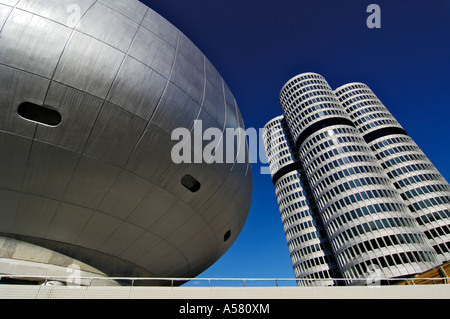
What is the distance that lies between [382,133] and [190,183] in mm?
78303

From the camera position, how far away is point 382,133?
7212 centimetres

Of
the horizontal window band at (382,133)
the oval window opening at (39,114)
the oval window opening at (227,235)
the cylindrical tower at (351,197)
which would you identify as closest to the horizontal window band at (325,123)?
the cylindrical tower at (351,197)

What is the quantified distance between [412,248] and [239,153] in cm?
5002

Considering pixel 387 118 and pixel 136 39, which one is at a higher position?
pixel 387 118

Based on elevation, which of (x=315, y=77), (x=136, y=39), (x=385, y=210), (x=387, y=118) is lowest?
(x=136, y=39)

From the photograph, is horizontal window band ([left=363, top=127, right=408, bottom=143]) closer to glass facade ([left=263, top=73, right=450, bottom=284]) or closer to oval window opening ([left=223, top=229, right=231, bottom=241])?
glass facade ([left=263, top=73, right=450, bottom=284])

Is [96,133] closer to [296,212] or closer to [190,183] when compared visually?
[190,183]

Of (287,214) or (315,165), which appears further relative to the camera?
(287,214)

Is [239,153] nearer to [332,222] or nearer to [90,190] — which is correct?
[90,190]

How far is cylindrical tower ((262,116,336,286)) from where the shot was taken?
63.5 metres

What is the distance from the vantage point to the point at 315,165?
67.0 m

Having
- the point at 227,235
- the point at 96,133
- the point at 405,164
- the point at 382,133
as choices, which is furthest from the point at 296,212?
the point at 96,133

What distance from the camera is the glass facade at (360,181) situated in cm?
4716

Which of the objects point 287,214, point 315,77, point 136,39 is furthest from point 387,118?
point 136,39
